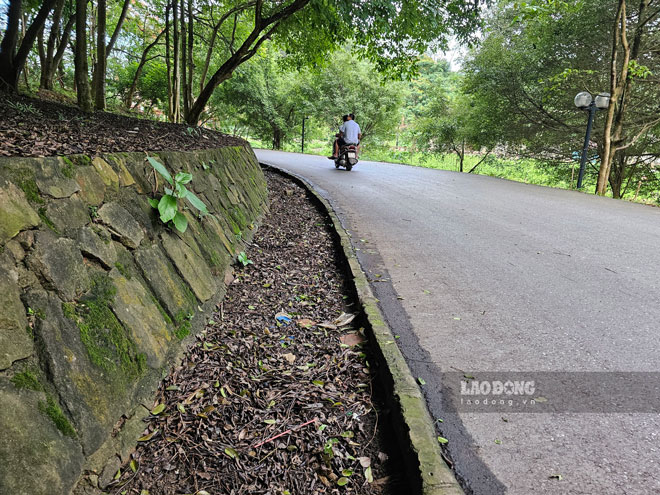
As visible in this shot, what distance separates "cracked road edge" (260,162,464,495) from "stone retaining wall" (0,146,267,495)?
1.28m

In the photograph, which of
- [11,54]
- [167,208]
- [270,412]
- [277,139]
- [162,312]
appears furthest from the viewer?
[277,139]

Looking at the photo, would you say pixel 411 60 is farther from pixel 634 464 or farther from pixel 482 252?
pixel 634 464

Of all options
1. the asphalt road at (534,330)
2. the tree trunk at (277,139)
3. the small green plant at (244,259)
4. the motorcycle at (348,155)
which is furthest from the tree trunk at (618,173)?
the tree trunk at (277,139)

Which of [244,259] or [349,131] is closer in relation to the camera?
[244,259]

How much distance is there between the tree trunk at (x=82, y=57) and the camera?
5160mm

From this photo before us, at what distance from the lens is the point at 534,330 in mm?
2979

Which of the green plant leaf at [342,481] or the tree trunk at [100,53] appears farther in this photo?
the tree trunk at [100,53]

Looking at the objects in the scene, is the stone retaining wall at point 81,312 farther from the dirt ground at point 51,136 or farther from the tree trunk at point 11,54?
the tree trunk at point 11,54

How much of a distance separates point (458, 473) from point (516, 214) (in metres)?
5.95

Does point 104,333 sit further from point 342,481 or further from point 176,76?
point 176,76

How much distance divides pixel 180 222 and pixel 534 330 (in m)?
2.72

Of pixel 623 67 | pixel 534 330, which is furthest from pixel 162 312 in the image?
pixel 623 67

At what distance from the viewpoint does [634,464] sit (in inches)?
70.9

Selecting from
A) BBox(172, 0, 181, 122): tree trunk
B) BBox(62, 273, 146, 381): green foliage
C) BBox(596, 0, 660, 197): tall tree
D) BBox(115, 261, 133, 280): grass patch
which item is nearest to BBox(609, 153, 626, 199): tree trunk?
BBox(596, 0, 660, 197): tall tree
